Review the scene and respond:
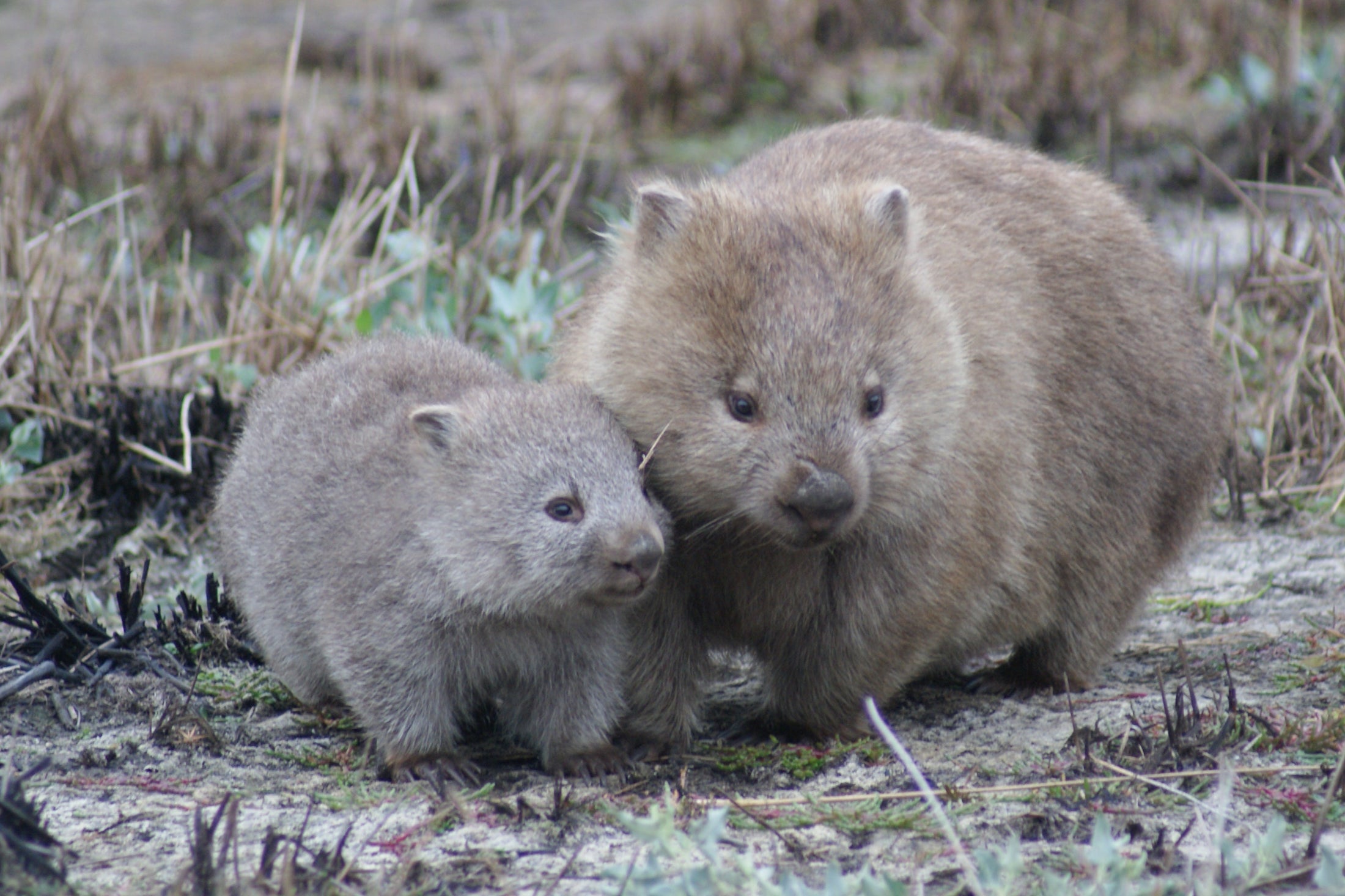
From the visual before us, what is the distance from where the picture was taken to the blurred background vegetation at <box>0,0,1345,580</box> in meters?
6.28

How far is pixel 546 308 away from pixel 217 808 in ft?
10.7

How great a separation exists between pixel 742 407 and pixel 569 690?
999 millimetres

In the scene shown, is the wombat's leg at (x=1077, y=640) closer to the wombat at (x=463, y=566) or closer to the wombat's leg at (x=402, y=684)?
the wombat at (x=463, y=566)

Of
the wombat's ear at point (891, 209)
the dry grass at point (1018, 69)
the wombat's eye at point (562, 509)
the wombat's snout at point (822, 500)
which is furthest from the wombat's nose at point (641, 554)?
the dry grass at point (1018, 69)

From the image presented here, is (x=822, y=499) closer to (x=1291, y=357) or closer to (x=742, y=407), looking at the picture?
(x=742, y=407)

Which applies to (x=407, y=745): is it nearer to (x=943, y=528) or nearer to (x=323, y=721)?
(x=323, y=721)

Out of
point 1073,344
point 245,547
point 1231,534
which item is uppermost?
point 1073,344

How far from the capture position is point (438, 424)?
4199 mm

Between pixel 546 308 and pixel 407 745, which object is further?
pixel 546 308

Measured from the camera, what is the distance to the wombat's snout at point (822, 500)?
380 cm

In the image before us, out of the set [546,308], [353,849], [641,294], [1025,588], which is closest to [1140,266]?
[1025,588]

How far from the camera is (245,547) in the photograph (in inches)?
186

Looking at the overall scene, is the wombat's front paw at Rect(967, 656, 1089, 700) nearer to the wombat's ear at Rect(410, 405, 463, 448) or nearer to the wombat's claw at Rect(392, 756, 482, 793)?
the wombat's claw at Rect(392, 756, 482, 793)

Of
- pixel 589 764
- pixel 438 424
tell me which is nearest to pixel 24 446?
pixel 438 424
